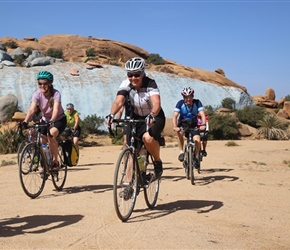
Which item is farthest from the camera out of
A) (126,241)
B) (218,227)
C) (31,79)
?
(31,79)

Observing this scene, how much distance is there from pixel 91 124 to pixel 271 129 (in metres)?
12.8

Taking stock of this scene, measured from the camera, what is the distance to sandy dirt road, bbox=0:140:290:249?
460 cm

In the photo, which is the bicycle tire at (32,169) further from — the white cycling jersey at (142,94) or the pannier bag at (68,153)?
the white cycling jersey at (142,94)

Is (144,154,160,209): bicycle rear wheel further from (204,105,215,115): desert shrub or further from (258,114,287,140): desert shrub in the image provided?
(204,105,215,115): desert shrub

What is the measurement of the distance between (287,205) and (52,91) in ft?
14.3

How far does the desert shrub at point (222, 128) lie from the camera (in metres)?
30.2

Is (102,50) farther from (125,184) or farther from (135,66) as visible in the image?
(125,184)

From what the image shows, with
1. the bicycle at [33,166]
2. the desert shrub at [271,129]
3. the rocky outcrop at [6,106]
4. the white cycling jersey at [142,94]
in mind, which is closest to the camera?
the white cycling jersey at [142,94]

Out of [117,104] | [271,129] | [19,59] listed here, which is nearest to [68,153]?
[117,104]

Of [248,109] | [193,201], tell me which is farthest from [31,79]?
[193,201]

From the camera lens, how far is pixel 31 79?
102ft

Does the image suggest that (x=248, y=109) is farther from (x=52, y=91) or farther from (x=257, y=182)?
(x=52, y=91)

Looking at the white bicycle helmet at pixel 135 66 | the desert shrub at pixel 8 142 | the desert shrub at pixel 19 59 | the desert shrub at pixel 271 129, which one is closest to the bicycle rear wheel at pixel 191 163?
the white bicycle helmet at pixel 135 66

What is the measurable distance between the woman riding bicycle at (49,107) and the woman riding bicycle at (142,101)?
181 cm
